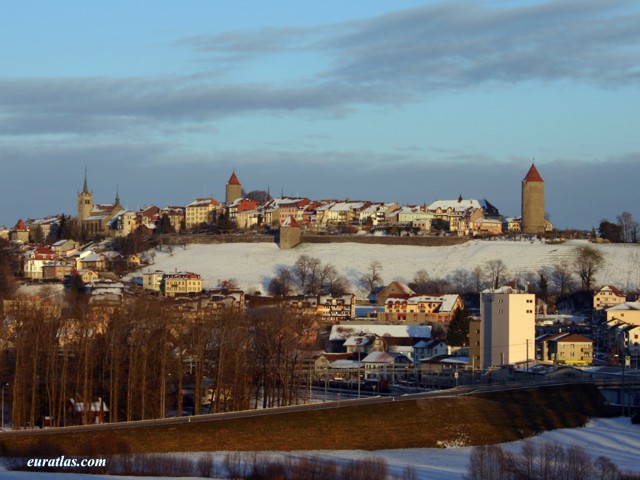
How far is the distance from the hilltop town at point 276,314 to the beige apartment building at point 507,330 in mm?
79

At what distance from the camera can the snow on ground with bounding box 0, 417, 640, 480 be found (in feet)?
105

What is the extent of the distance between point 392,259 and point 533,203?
1536 centimetres

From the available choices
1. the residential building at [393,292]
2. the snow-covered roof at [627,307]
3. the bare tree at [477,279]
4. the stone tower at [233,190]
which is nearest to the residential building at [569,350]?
the snow-covered roof at [627,307]

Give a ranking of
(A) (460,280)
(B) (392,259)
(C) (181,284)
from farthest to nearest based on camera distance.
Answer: (B) (392,259), (A) (460,280), (C) (181,284)

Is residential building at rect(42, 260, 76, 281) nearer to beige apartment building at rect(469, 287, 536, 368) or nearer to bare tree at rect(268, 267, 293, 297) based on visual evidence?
bare tree at rect(268, 267, 293, 297)

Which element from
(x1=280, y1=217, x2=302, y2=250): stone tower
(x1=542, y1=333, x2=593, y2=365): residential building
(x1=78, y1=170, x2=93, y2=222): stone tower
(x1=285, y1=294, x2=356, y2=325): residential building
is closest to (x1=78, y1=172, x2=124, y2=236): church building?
(x1=78, y1=170, x2=93, y2=222): stone tower

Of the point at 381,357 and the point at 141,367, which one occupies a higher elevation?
the point at 141,367

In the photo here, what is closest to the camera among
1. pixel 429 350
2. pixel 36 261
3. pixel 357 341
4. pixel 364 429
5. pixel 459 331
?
pixel 364 429

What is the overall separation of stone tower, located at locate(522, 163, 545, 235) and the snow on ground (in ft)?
214

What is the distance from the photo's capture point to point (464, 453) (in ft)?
121

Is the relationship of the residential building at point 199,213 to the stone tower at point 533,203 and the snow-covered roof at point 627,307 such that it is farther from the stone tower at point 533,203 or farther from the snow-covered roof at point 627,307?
the snow-covered roof at point 627,307

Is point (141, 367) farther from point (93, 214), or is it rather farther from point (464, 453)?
point (93, 214)

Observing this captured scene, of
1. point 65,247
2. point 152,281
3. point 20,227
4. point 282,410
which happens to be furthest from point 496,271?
point 20,227

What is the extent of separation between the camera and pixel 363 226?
115812mm
